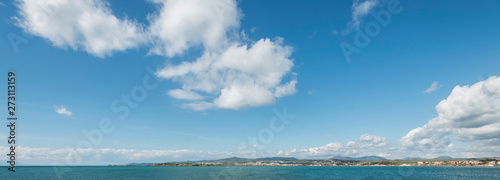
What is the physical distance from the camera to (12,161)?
38.7 m

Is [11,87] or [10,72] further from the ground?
[10,72]

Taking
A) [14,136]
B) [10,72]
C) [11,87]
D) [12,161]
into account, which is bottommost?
[12,161]

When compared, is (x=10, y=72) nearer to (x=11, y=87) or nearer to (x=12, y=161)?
(x=11, y=87)

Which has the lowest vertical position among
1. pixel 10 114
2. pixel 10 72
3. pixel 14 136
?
pixel 14 136

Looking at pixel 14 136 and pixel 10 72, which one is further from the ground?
pixel 10 72

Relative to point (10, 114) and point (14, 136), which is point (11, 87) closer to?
point (10, 114)

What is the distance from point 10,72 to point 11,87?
2.33 m

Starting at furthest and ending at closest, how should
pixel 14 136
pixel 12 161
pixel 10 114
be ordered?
pixel 12 161
pixel 14 136
pixel 10 114

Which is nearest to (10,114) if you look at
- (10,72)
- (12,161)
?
(10,72)

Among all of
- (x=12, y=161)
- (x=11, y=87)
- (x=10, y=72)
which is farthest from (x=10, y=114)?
(x=12, y=161)

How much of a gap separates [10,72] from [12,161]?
15.1m

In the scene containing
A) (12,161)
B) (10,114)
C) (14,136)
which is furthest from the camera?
(12,161)

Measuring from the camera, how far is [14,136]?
117ft

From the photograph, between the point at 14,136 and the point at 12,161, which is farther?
the point at 12,161
